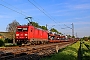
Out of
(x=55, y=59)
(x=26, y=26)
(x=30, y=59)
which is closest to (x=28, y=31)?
(x=26, y=26)

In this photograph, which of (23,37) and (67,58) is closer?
(67,58)

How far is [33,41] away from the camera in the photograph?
41.3 m

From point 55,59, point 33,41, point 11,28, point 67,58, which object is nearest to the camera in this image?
point 55,59

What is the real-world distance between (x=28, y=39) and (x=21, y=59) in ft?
71.8

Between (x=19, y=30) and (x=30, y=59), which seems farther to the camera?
(x=19, y=30)

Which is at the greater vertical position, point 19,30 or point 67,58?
point 19,30

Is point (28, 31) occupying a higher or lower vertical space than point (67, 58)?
higher

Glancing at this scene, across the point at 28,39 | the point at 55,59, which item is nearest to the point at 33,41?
the point at 28,39

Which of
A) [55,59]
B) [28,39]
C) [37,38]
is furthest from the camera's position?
[37,38]

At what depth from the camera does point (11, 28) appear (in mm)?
90312

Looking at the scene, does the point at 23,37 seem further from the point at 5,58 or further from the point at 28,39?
the point at 5,58

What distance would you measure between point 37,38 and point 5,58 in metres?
27.4

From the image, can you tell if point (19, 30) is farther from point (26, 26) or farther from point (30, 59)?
point (30, 59)

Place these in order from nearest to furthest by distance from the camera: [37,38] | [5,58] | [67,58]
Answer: [67,58]
[5,58]
[37,38]
